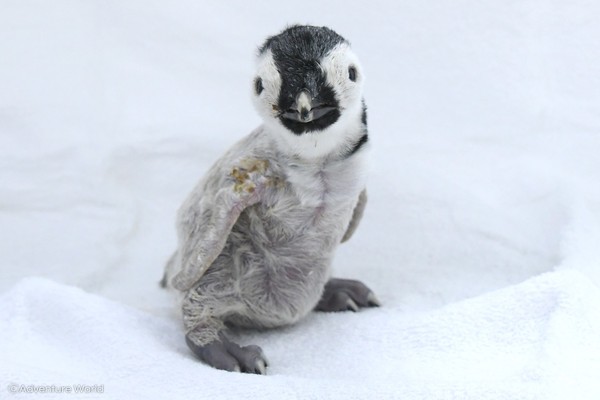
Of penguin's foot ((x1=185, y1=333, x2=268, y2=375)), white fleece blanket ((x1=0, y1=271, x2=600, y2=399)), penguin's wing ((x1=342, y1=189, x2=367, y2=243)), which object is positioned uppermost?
penguin's wing ((x1=342, y1=189, x2=367, y2=243))

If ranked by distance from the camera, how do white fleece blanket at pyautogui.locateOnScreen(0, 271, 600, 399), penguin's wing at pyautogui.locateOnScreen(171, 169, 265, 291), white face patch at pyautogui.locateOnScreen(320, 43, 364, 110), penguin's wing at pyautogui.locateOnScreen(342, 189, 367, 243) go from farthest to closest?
1. penguin's wing at pyautogui.locateOnScreen(342, 189, 367, 243)
2. penguin's wing at pyautogui.locateOnScreen(171, 169, 265, 291)
3. white face patch at pyautogui.locateOnScreen(320, 43, 364, 110)
4. white fleece blanket at pyautogui.locateOnScreen(0, 271, 600, 399)

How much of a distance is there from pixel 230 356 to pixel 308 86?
0.46 meters

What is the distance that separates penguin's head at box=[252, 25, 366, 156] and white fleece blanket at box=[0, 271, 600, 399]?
335 millimetres

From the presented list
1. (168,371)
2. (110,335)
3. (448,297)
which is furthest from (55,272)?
(448,297)

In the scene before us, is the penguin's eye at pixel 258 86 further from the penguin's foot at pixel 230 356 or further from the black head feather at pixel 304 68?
the penguin's foot at pixel 230 356

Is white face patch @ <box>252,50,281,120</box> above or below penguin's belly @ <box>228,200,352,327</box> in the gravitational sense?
above

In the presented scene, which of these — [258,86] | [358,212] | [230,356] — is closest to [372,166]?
[358,212]

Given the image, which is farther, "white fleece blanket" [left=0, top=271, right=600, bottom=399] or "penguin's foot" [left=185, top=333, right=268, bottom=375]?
"penguin's foot" [left=185, top=333, right=268, bottom=375]

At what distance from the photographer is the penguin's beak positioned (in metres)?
1.37

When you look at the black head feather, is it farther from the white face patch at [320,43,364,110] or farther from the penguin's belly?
A: the penguin's belly

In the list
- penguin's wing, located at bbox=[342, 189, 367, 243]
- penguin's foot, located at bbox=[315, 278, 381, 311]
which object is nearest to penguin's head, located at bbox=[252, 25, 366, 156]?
penguin's wing, located at bbox=[342, 189, 367, 243]

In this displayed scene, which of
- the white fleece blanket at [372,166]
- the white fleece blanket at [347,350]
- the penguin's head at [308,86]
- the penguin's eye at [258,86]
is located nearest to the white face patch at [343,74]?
the penguin's head at [308,86]

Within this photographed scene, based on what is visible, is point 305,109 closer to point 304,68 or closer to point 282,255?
point 304,68

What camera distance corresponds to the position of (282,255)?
161 cm
